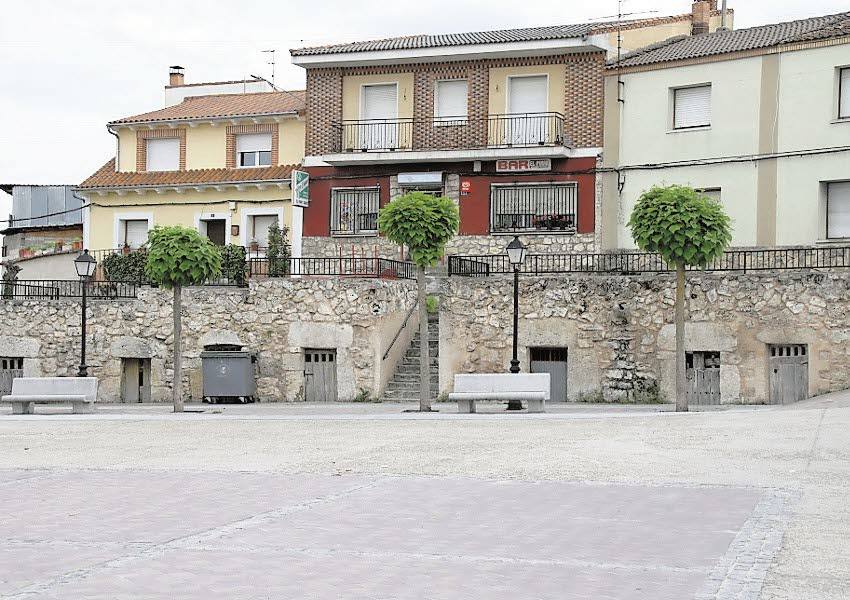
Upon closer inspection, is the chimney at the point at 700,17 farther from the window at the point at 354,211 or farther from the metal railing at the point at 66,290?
the metal railing at the point at 66,290

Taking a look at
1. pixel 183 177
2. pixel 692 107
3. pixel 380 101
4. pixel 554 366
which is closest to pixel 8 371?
pixel 183 177

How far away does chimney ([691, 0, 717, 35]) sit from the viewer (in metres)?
33.2

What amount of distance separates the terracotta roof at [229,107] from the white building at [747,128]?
30.0 ft

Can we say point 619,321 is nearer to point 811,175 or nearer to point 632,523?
point 811,175

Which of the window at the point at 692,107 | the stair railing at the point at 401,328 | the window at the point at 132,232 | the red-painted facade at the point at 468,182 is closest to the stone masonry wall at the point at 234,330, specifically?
the stair railing at the point at 401,328

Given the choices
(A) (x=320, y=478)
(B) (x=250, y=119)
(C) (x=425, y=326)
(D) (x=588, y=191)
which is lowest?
(A) (x=320, y=478)

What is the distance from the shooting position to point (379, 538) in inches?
356

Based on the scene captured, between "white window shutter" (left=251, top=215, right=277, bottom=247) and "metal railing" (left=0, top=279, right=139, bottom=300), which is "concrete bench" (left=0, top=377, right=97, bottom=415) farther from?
"white window shutter" (left=251, top=215, right=277, bottom=247)

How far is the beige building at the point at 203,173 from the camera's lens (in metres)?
33.1

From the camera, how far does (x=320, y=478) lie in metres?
12.7

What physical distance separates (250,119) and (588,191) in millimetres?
9630

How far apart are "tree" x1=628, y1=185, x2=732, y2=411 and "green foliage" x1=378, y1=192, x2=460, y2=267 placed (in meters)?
3.68

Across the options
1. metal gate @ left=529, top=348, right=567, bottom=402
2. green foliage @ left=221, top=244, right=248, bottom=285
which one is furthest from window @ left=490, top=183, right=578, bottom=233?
green foliage @ left=221, top=244, right=248, bottom=285

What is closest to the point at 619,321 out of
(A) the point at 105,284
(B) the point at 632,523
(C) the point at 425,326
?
(C) the point at 425,326
